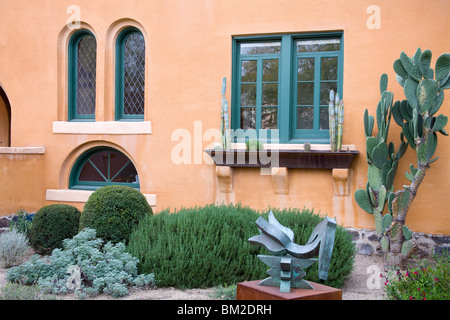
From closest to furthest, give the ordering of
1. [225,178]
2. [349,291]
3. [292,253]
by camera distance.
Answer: [292,253] < [349,291] < [225,178]

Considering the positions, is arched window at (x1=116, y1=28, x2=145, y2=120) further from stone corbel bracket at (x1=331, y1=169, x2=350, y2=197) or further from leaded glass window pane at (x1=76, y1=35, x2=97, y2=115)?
stone corbel bracket at (x1=331, y1=169, x2=350, y2=197)

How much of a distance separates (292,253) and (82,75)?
7337 mm

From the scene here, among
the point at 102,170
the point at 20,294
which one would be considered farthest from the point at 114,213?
the point at 102,170

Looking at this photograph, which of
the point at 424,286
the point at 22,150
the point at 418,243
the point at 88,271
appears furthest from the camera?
the point at 22,150

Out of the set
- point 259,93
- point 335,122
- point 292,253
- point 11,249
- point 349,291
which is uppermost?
point 259,93

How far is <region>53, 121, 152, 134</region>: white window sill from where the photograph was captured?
9.22m

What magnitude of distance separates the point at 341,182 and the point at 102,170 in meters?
4.86

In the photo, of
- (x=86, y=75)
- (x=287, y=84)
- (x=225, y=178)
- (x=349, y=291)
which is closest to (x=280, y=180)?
(x=225, y=178)

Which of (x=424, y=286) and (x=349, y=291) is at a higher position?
(x=424, y=286)

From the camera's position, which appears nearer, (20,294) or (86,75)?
(20,294)

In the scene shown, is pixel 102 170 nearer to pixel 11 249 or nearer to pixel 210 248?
pixel 11 249

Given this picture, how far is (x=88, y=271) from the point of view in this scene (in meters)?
5.78

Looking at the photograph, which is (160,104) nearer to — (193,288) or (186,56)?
(186,56)
